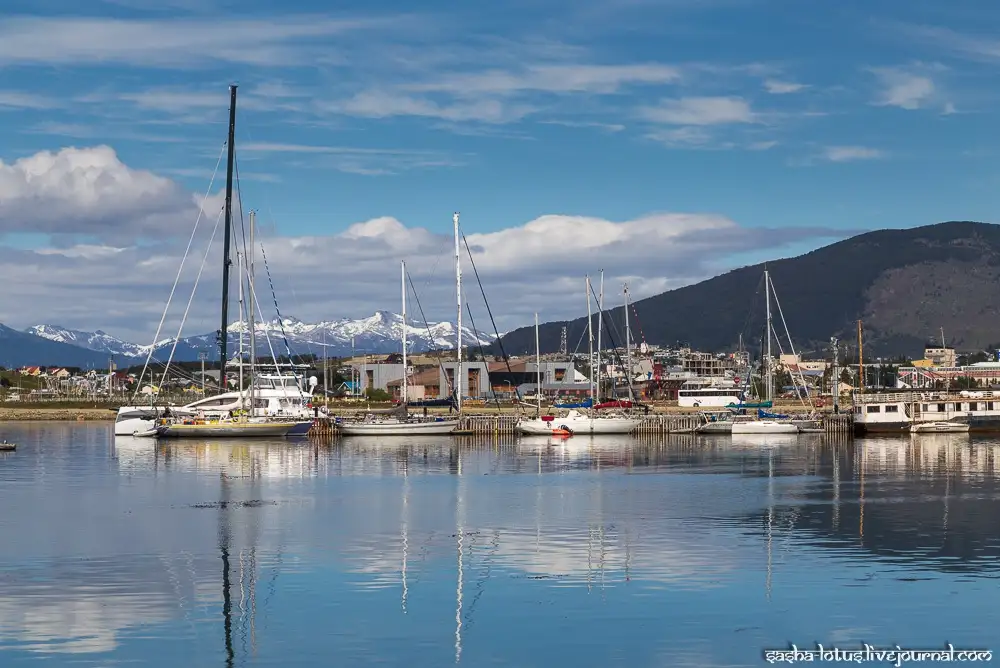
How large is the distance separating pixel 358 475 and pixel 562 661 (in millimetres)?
46610

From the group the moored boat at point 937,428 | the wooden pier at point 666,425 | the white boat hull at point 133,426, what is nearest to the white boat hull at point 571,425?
the wooden pier at point 666,425

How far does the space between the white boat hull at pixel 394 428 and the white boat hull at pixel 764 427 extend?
27.7 m

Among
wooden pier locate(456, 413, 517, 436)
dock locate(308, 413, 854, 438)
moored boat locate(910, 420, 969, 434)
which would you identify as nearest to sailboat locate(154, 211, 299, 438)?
dock locate(308, 413, 854, 438)

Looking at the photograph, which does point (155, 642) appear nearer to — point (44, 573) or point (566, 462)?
point (44, 573)

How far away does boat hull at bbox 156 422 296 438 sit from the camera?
10312 centimetres

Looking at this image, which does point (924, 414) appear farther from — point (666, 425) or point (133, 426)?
point (133, 426)

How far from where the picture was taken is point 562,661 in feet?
87.1

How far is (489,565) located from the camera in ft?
125

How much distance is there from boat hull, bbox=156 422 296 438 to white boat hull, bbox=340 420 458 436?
27.0 feet

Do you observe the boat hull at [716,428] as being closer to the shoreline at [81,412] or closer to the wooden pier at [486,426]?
the wooden pier at [486,426]

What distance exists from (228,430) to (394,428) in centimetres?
1547

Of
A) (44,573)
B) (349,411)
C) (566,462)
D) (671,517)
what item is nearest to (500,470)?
(566,462)

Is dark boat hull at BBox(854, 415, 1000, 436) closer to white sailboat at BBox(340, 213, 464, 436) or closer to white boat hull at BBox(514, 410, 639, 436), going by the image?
white boat hull at BBox(514, 410, 639, 436)

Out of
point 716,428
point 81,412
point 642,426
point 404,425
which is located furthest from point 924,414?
point 81,412
